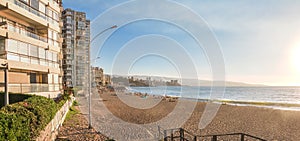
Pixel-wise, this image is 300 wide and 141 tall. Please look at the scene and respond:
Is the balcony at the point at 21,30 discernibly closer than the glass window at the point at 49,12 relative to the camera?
Yes

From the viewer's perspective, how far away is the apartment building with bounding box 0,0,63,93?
16406 millimetres

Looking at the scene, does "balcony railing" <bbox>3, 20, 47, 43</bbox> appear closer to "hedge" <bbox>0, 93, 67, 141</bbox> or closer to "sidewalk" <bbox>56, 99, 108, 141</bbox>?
"sidewalk" <bbox>56, 99, 108, 141</bbox>

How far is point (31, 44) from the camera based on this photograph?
19.4m

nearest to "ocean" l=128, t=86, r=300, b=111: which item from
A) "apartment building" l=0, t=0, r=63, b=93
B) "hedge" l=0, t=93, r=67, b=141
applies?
"apartment building" l=0, t=0, r=63, b=93

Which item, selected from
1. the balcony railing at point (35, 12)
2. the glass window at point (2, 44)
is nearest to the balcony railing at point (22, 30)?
the glass window at point (2, 44)

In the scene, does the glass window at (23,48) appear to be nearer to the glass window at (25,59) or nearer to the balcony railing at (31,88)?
the glass window at (25,59)

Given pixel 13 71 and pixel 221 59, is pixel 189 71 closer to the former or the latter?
pixel 221 59

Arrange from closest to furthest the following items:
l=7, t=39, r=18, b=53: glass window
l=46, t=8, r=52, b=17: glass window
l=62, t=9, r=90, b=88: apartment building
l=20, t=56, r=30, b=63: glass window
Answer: l=7, t=39, r=18, b=53: glass window → l=20, t=56, r=30, b=63: glass window → l=46, t=8, r=52, b=17: glass window → l=62, t=9, r=90, b=88: apartment building

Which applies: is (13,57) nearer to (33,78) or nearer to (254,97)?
(33,78)

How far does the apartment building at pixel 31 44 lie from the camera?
1641cm

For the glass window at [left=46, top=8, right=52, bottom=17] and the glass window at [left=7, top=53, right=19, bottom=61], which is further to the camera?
the glass window at [left=46, top=8, right=52, bottom=17]

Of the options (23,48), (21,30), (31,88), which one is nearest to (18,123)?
(23,48)

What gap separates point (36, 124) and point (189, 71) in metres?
12.8

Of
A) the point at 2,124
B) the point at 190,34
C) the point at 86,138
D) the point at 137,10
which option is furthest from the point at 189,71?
the point at 2,124
